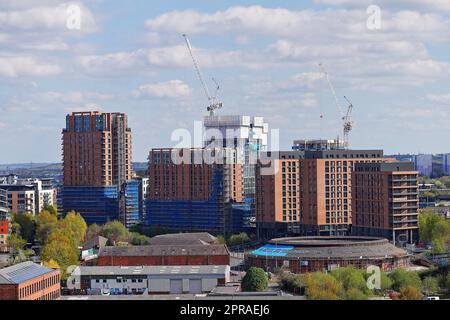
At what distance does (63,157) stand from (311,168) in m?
13.7

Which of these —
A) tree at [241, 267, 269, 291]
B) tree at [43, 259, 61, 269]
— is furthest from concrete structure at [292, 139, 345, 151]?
tree at [241, 267, 269, 291]

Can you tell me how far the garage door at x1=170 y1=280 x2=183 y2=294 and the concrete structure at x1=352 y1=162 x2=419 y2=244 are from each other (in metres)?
12.7

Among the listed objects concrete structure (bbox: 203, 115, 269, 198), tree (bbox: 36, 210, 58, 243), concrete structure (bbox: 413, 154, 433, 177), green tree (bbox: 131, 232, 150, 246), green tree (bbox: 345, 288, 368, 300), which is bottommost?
green tree (bbox: 131, 232, 150, 246)

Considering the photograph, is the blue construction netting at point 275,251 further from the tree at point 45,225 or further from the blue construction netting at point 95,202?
the blue construction netting at point 95,202

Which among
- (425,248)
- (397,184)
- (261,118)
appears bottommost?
(425,248)

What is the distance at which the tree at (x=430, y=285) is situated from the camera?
2233cm

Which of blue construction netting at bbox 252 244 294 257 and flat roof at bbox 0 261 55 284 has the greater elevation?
flat roof at bbox 0 261 55 284

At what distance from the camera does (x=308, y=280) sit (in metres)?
22.0

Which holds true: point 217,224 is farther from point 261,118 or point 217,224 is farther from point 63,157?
point 261,118

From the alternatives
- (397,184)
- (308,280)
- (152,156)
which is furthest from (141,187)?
(308,280)

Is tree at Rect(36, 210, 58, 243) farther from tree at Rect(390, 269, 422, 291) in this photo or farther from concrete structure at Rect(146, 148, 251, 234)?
tree at Rect(390, 269, 422, 291)

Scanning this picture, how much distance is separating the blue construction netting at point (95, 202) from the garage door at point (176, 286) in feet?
71.7

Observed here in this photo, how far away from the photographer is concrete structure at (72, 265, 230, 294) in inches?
942

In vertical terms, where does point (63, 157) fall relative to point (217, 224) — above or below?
above
